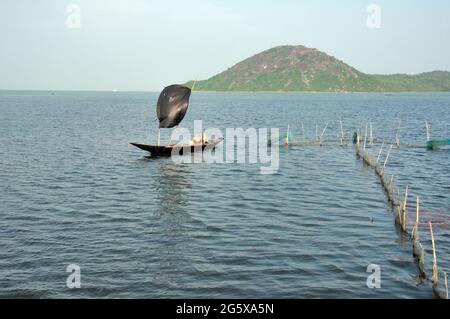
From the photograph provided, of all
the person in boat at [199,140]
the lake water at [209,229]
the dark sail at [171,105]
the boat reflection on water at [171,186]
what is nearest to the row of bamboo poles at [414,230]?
the lake water at [209,229]

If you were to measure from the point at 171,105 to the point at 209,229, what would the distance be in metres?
→ 26.0

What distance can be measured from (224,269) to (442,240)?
10.8 metres

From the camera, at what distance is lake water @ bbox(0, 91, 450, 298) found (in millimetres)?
17812

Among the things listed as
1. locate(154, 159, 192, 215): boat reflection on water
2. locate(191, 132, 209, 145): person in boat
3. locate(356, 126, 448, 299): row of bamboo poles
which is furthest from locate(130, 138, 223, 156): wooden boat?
locate(356, 126, 448, 299): row of bamboo poles

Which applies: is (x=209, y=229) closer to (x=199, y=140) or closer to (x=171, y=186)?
(x=171, y=186)

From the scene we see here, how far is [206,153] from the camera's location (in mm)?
51188

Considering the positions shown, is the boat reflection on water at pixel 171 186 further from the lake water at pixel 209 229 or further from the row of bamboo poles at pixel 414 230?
the row of bamboo poles at pixel 414 230

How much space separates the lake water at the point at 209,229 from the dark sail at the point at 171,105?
551 centimetres

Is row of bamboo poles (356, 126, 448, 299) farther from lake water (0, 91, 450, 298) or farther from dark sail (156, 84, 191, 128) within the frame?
dark sail (156, 84, 191, 128)

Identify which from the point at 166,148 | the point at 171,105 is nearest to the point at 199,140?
the point at 171,105
